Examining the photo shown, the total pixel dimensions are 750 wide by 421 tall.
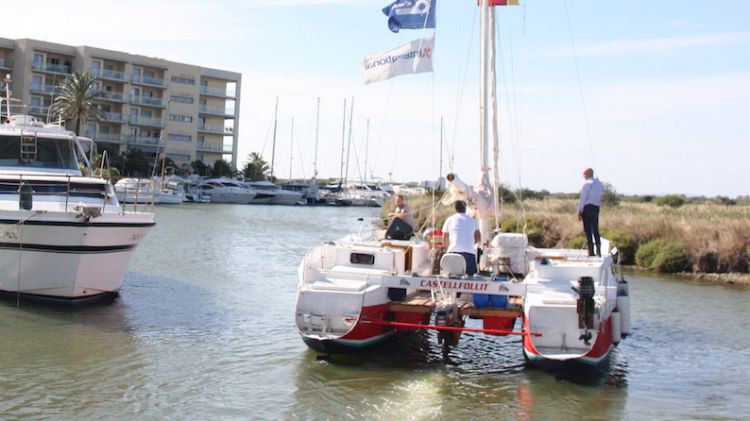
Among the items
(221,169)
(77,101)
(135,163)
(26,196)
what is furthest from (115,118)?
(26,196)

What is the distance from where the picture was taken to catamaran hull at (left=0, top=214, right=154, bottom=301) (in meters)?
16.4

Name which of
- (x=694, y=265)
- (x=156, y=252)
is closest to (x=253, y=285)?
(x=156, y=252)

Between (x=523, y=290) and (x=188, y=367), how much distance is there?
5.10m

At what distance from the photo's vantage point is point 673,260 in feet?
96.7

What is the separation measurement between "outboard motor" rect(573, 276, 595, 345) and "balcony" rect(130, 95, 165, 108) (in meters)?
83.4

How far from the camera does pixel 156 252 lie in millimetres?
29828

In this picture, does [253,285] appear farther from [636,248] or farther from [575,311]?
[636,248]

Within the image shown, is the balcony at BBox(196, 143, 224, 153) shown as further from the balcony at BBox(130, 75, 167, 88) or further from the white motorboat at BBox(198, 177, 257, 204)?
the balcony at BBox(130, 75, 167, 88)

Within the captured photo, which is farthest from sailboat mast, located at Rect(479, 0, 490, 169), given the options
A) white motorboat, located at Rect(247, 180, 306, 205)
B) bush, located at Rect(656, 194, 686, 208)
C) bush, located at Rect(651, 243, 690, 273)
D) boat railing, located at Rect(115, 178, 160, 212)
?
white motorboat, located at Rect(247, 180, 306, 205)

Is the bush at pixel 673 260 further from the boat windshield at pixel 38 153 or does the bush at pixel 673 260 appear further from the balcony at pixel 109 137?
the balcony at pixel 109 137

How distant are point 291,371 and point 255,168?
319 ft

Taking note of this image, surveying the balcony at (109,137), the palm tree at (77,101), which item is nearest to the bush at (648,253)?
the palm tree at (77,101)

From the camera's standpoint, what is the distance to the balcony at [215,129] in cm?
9869

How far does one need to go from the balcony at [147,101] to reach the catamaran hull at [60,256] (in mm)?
75042
